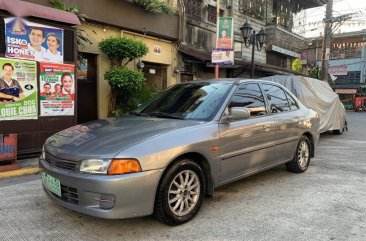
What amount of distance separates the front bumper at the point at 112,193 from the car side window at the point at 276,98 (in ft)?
8.62

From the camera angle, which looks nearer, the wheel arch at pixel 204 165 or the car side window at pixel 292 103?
the wheel arch at pixel 204 165

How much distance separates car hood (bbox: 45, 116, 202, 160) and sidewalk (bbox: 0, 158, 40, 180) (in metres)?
2.12

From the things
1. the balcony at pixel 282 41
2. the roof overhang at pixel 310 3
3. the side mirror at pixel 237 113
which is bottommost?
the side mirror at pixel 237 113

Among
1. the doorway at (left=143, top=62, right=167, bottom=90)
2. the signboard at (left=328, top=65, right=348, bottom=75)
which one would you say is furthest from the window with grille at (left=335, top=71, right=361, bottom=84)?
the doorway at (left=143, top=62, right=167, bottom=90)

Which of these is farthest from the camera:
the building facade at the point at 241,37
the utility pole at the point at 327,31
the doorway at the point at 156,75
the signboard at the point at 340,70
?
the signboard at the point at 340,70

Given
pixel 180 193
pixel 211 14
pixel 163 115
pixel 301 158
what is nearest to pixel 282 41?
pixel 211 14

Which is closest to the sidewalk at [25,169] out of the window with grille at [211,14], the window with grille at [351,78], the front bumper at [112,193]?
the front bumper at [112,193]

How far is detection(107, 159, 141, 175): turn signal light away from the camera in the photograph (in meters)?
3.19

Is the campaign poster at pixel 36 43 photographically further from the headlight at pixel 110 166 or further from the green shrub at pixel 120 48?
the headlight at pixel 110 166

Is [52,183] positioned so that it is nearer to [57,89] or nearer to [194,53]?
[57,89]

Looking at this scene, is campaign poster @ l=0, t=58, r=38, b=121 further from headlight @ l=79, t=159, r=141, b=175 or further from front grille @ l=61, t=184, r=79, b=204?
headlight @ l=79, t=159, r=141, b=175

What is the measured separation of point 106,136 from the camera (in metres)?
3.63

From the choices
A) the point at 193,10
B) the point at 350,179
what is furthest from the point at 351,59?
the point at 350,179

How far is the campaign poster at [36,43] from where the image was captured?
246 inches
